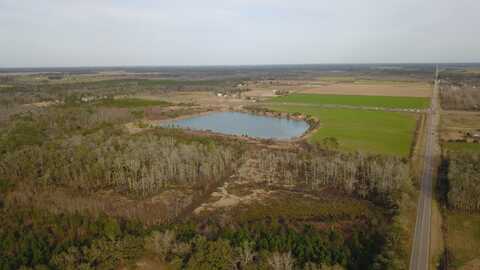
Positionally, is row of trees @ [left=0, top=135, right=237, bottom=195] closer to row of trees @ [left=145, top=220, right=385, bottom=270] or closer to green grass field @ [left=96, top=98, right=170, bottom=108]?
row of trees @ [left=145, top=220, right=385, bottom=270]

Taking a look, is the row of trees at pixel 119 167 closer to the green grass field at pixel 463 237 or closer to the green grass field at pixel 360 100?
the green grass field at pixel 463 237

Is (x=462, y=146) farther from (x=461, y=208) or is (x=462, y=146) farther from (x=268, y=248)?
(x=268, y=248)

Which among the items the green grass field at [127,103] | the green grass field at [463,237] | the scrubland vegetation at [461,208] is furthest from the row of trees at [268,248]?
the green grass field at [127,103]

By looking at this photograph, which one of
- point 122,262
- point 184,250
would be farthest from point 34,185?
point 184,250

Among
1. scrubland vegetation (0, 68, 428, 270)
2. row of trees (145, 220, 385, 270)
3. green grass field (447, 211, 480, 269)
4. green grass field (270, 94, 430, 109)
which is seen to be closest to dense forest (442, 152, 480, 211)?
green grass field (447, 211, 480, 269)

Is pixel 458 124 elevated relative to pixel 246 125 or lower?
elevated

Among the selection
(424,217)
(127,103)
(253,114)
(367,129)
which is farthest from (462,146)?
(127,103)
